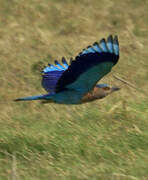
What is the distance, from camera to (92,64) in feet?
14.9

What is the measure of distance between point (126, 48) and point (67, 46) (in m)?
0.62

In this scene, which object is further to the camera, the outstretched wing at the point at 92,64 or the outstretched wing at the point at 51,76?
the outstretched wing at the point at 51,76

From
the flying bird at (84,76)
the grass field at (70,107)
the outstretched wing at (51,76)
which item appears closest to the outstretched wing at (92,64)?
the flying bird at (84,76)

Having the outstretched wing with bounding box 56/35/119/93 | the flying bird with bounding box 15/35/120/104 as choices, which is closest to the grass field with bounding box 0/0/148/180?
the flying bird with bounding box 15/35/120/104

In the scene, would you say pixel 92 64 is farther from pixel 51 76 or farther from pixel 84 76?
pixel 51 76

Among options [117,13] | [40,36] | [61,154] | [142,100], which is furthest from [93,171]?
[117,13]

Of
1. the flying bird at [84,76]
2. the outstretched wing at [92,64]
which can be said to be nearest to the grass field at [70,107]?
the flying bird at [84,76]

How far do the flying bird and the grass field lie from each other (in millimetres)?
258

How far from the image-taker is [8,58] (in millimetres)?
6484

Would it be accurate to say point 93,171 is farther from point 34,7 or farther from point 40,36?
point 34,7

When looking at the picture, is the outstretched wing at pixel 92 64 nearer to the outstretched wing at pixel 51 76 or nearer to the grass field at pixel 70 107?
the outstretched wing at pixel 51 76

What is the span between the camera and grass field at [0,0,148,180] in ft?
14.7

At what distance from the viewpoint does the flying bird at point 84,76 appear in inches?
175

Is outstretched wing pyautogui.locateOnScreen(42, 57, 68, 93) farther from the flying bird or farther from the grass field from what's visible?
the grass field
